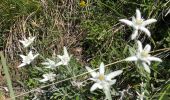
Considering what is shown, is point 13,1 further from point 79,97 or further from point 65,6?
point 79,97

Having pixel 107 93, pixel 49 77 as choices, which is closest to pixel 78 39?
pixel 49 77

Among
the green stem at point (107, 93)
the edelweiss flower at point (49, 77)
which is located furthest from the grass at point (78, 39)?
the green stem at point (107, 93)

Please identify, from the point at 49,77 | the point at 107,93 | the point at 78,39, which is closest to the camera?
the point at 107,93

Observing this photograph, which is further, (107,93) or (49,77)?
(49,77)

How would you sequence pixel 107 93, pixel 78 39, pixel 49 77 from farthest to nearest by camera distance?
pixel 78 39 → pixel 49 77 → pixel 107 93

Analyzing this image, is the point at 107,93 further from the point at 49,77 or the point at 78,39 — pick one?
the point at 78,39

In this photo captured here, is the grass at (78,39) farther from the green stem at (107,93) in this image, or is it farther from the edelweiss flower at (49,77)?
the green stem at (107,93)

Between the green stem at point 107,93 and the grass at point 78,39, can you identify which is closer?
the green stem at point 107,93

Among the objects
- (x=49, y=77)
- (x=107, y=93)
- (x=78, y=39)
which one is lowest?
(x=107, y=93)

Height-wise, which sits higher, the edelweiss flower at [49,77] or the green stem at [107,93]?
the edelweiss flower at [49,77]
